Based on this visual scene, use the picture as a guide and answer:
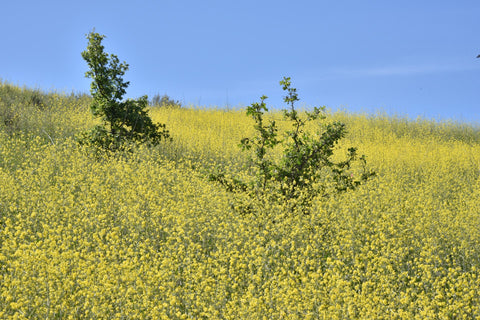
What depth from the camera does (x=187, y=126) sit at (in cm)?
1371

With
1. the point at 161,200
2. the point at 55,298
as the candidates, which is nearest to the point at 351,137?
the point at 161,200

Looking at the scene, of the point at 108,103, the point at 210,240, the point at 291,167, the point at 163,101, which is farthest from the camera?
the point at 163,101

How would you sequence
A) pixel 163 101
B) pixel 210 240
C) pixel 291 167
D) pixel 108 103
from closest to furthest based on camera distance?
pixel 210 240 < pixel 291 167 < pixel 108 103 < pixel 163 101

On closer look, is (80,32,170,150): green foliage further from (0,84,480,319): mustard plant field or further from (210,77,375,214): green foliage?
(210,77,375,214): green foliage

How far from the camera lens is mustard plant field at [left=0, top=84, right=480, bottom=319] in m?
3.81

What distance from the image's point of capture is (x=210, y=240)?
5.63 metres

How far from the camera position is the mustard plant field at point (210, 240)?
3807 millimetres

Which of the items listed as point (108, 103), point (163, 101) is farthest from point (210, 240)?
point (163, 101)

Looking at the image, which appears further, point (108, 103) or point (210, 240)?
point (108, 103)

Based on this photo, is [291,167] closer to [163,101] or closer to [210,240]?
[210,240]

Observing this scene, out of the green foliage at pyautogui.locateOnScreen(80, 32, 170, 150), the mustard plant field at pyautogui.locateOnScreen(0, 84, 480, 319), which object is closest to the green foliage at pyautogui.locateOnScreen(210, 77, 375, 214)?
the mustard plant field at pyautogui.locateOnScreen(0, 84, 480, 319)

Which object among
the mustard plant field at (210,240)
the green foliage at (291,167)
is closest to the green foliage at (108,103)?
the mustard plant field at (210,240)

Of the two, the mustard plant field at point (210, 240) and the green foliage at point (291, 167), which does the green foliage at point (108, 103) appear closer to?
the mustard plant field at point (210, 240)

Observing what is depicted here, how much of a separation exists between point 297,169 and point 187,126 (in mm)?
7325
